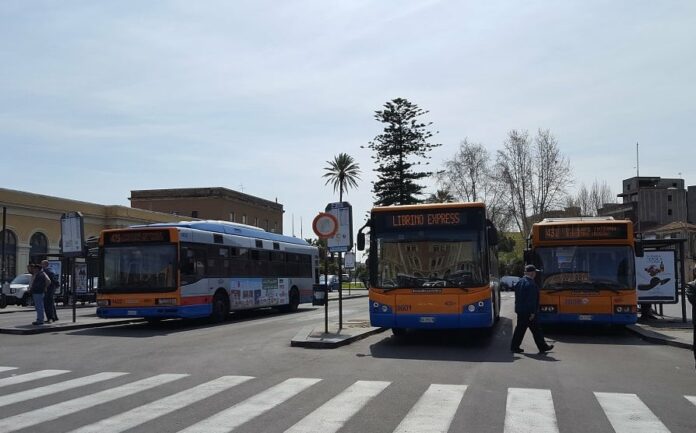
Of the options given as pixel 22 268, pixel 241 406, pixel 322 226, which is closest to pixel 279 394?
pixel 241 406

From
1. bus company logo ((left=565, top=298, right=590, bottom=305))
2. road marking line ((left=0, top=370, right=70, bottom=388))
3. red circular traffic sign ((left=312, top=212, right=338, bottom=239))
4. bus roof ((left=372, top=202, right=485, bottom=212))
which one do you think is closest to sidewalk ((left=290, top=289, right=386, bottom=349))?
red circular traffic sign ((left=312, top=212, right=338, bottom=239))

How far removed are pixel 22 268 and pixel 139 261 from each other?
29304 mm

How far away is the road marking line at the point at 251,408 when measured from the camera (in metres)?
6.95

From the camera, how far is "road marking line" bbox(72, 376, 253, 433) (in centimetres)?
701

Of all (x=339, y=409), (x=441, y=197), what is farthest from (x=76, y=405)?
(x=441, y=197)

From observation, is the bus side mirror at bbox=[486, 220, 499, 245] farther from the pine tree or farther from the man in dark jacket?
the pine tree

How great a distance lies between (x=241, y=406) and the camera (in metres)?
8.01

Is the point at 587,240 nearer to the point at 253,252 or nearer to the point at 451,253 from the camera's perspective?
the point at 451,253

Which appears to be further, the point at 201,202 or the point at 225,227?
the point at 201,202

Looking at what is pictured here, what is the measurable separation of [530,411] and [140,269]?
13877mm

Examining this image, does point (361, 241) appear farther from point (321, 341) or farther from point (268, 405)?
point (268, 405)

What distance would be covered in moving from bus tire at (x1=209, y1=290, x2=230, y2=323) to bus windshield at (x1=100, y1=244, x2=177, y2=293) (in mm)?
2427

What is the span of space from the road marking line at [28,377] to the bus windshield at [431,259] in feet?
22.5

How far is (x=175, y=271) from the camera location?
61.9 ft
